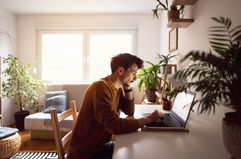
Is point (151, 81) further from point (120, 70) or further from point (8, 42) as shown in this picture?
point (8, 42)

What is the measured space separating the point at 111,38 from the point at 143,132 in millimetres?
3334

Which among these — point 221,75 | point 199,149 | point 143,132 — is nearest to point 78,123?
point 143,132

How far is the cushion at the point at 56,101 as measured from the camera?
3.62 m

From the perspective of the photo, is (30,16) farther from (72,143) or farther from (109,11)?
(72,143)

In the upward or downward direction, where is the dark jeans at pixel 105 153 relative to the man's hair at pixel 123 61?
downward

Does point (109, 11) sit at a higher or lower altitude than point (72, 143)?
higher

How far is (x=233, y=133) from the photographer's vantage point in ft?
2.28

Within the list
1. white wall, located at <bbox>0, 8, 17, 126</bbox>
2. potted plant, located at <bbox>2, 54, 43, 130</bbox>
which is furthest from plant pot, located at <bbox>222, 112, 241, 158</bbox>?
white wall, located at <bbox>0, 8, 17, 126</bbox>

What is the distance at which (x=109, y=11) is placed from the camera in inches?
164

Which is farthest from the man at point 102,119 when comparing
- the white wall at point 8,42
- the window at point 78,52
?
the white wall at point 8,42

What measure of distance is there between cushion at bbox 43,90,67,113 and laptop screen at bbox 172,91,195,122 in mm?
2245

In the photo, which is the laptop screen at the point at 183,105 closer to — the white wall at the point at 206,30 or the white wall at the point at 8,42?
the white wall at the point at 206,30

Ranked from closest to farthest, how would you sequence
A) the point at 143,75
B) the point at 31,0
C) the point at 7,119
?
1. the point at 143,75
2. the point at 31,0
3. the point at 7,119

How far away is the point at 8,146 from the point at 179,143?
2.17m
